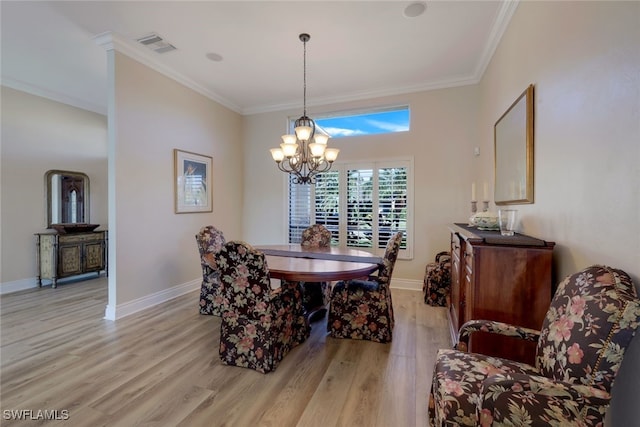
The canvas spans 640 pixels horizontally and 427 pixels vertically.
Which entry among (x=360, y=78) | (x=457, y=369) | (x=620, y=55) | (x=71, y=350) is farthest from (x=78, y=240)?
(x=620, y=55)

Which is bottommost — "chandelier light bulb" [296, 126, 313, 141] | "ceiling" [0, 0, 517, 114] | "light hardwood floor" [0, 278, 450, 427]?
"light hardwood floor" [0, 278, 450, 427]

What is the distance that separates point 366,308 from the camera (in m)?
2.76

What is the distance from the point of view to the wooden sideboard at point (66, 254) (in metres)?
4.43

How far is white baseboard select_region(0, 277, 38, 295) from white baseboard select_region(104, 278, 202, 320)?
2.20 meters

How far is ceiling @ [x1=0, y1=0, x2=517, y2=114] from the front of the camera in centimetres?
267

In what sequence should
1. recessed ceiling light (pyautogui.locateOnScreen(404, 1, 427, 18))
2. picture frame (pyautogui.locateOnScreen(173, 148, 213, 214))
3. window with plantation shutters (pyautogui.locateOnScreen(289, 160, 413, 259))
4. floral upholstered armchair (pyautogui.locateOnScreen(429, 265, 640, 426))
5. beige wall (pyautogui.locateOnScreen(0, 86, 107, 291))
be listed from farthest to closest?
window with plantation shutters (pyautogui.locateOnScreen(289, 160, 413, 259)) < beige wall (pyautogui.locateOnScreen(0, 86, 107, 291)) < picture frame (pyautogui.locateOnScreen(173, 148, 213, 214)) < recessed ceiling light (pyautogui.locateOnScreen(404, 1, 427, 18)) < floral upholstered armchair (pyautogui.locateOnScreen(429, 265, 640, 426))

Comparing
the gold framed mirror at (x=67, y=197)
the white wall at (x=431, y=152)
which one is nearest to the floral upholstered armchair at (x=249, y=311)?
the white wall at (x=431, y=152)

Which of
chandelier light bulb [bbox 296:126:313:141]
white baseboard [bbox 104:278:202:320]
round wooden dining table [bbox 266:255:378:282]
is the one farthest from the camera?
white baseboard [bbox 104:278:202:320]

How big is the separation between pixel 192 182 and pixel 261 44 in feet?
7.29

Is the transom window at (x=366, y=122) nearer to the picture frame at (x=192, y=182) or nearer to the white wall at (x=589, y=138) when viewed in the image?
the picture frame at (x=192, y=182)

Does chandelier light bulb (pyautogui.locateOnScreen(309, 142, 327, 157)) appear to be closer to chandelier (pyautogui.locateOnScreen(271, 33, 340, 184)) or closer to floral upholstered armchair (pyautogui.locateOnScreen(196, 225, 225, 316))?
chandelier (pyautogui.locateOnScreen(271, 33, 340, 184))

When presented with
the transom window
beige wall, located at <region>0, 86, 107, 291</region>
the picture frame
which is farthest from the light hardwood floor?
the transom window

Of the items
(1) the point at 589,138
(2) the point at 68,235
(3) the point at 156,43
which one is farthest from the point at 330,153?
(2) the point at 68,235

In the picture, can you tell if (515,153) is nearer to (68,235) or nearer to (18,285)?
(68,235)
